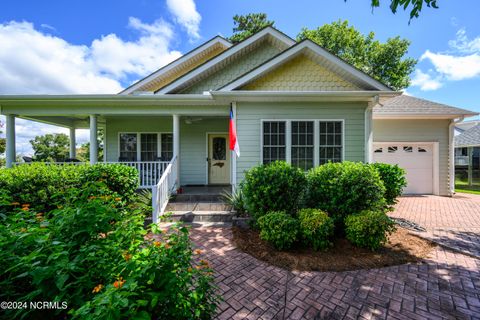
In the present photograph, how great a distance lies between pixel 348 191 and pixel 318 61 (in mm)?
4894

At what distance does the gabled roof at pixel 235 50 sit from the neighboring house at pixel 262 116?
41 mm

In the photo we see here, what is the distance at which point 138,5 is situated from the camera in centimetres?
843

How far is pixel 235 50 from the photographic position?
336 inches

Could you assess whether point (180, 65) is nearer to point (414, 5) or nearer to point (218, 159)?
point (218, 159)

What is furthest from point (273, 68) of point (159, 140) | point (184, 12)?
point (159, 140)

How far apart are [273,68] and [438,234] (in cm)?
664

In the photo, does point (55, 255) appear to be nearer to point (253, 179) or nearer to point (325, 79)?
point (253, 179)

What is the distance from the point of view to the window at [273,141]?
685 cm

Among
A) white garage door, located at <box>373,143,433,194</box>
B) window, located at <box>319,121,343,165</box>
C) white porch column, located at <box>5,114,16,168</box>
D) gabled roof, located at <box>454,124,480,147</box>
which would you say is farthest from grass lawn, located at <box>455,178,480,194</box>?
white porch column, located at <box>5,114,16,168</box>

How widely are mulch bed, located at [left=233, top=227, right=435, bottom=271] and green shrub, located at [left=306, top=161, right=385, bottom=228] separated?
74cm

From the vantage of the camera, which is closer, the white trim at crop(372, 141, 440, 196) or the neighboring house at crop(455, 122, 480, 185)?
the white trim at crop(372, 141, 440, 196)

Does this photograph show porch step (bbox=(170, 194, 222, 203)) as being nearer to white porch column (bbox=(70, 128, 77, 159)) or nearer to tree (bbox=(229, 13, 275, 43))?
white porch column (bbox=(70, 128, 77, 159))

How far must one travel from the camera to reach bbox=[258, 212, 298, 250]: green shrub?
410 centimetres

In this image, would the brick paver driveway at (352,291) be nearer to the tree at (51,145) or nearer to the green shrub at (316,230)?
the green shrub at (316,230)
